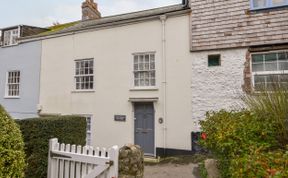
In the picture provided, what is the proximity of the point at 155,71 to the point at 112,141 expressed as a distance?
394 centimetres

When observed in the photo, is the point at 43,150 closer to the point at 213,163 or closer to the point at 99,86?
the point at 213,163

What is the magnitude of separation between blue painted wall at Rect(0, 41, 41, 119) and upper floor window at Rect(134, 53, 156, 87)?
6.42 meters

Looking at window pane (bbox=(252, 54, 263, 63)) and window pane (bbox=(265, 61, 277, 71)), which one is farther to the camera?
window pane (bbox=(252, 54, 263, 63))

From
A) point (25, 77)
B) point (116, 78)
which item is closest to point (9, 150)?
point (116, 78)

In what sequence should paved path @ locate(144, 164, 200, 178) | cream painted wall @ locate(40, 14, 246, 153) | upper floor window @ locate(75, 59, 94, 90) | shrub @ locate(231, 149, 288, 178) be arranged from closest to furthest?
shrub @ locate(231, 149, 288, 178) < paved path @ locate(144, 164, 200, 178) < cream painted wall @ locate(40, 14, 246, 153) < upper floor window @ locate(75, 59, 94, 90)

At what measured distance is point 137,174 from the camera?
4.41 m

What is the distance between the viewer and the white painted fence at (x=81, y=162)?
4.09 meters

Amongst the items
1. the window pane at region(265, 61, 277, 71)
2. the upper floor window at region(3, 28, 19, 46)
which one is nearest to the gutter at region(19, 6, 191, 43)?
the upper floor window at region(3, 28, 19, 46)

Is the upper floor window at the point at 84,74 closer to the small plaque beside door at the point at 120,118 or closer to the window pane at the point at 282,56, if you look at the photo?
the small plaque beside door at the point at 120,118

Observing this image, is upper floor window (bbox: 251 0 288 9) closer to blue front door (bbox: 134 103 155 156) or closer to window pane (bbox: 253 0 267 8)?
window pane (bbox: 253 0 267 8)

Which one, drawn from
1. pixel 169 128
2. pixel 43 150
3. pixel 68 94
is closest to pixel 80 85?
pixel 68 94

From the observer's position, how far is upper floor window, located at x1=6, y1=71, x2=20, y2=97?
14.1 m

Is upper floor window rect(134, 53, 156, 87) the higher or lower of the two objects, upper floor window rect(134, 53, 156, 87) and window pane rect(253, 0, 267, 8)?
the lower

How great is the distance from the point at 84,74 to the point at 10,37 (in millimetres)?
7561
